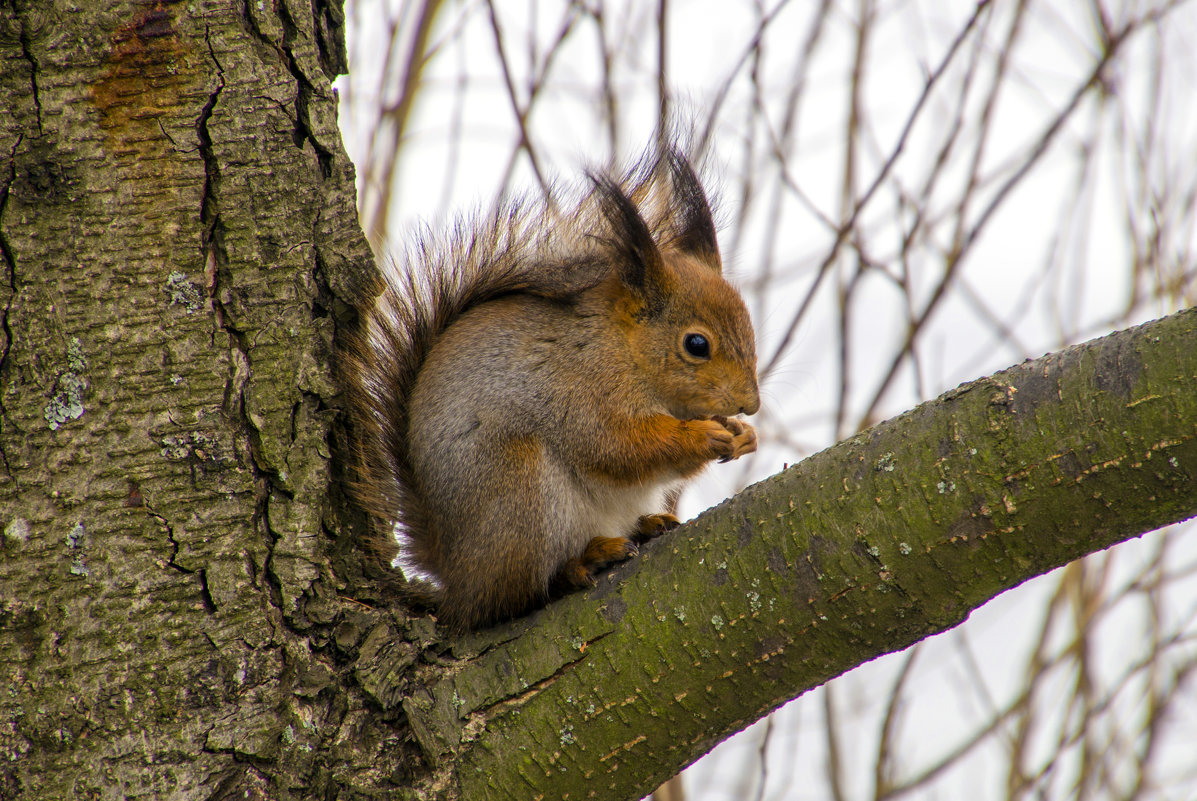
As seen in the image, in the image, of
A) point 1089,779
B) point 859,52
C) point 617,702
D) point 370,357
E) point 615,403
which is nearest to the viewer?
point 617,702

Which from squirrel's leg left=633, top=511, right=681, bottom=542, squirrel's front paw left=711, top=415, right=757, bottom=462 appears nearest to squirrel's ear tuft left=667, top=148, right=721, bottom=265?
squirrel's front paw left=711, top=415, right=757, bottom=462

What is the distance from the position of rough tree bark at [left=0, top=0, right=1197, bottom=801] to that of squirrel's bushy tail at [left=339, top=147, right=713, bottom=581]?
0.53 ft

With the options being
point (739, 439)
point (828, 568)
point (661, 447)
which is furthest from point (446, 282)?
point (828, 568)

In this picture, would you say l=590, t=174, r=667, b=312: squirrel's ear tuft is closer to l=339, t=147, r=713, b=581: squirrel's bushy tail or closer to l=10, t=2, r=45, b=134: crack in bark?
l=339, t=147, r=713, b=581: squirrel's bushy tail

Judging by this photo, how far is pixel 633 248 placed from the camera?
216 centimetres

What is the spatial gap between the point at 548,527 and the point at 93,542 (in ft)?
2.54

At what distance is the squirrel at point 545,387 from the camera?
176 cm

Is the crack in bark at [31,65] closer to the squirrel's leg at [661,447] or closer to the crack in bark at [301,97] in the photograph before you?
the crack in bark at [301,97]

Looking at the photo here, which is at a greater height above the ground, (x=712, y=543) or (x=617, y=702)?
(x=712, y=543)

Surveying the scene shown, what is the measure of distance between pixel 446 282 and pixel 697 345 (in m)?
0.58

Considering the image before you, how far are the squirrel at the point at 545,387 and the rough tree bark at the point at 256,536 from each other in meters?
0.21

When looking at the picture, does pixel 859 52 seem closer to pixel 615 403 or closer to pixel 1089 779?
pixel 615 403

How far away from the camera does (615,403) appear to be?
2.08 m

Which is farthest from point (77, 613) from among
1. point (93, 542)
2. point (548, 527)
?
point (548, 527)
